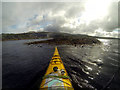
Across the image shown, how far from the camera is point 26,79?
6.87 m

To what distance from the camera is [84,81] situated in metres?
6.46

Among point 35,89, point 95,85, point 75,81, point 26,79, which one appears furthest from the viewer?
point 26,79

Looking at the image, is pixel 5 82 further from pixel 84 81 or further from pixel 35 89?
pixel 84 81

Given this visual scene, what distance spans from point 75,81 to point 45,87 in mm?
3842

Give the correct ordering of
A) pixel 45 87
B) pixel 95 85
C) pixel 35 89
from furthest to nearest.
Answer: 1. pixel 95 85
2. pixel 35 89
3. pixel 45 87

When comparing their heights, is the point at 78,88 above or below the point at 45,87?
below

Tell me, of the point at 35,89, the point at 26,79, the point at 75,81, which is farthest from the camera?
the point at 26,79

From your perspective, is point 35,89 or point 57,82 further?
point 35,89

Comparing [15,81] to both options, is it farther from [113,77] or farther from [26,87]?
[113,77]

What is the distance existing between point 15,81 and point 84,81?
8443mm

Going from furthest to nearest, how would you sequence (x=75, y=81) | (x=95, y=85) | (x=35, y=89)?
(x=75, y=81)
(x=95, y=85)
(x=35, y=89)

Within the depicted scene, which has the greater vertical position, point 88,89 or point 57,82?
point 57,82

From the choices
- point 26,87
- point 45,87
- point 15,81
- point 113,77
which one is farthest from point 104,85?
point 15,81

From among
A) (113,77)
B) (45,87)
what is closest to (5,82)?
(45,87)
